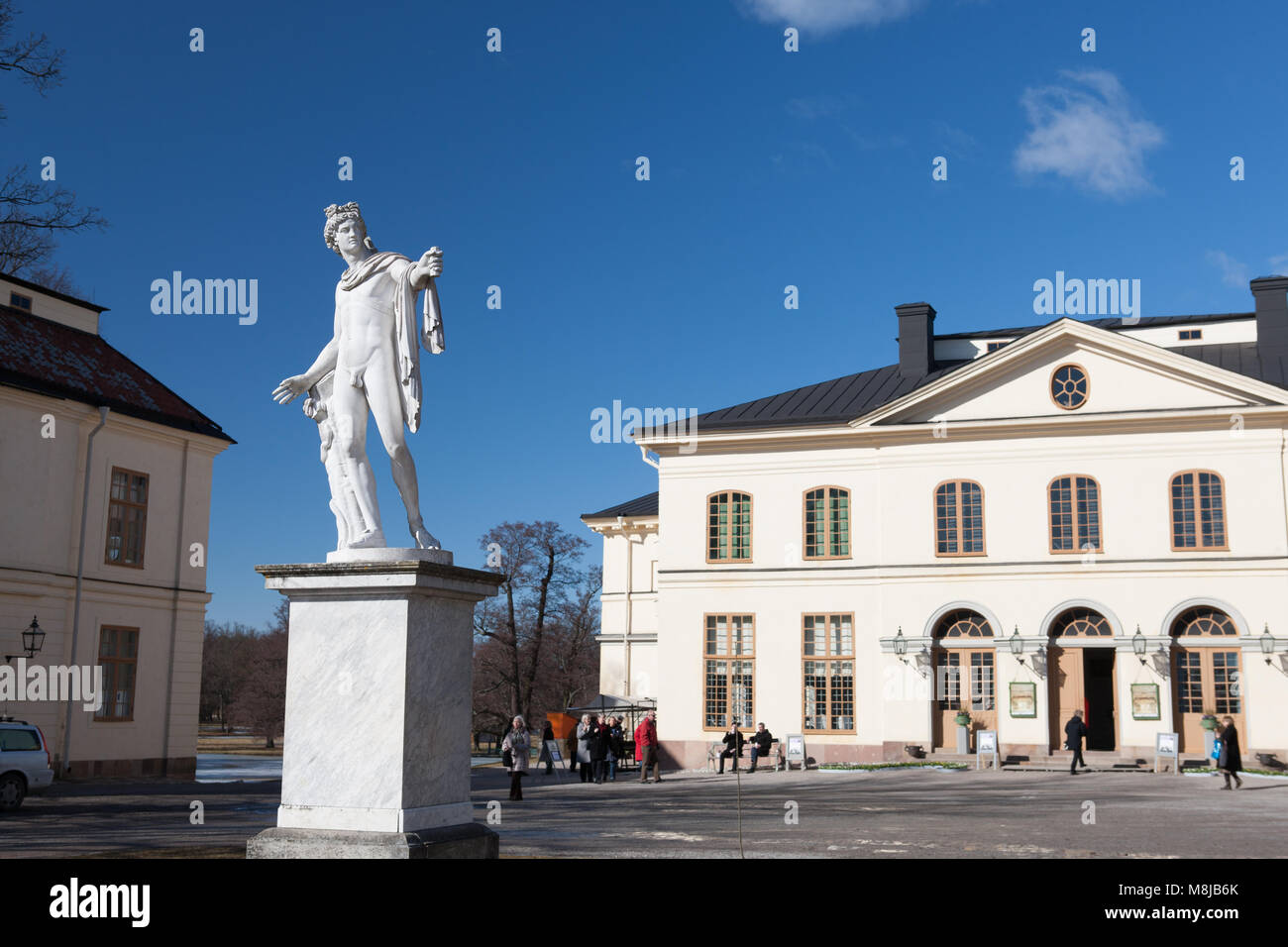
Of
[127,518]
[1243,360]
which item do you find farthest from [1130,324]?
[127,518]

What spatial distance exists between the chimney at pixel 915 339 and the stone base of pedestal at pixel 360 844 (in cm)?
3212

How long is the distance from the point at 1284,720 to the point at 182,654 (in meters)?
27.3

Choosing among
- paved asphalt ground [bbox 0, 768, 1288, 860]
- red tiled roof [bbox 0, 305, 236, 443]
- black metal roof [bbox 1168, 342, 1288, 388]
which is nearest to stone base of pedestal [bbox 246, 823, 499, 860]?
paved asphalt ground [bbox 0, 768, 1288, 860]

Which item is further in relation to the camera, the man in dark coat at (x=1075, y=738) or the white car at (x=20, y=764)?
the man in dark coat at (x=1075, y=738)

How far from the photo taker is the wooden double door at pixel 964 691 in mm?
32500

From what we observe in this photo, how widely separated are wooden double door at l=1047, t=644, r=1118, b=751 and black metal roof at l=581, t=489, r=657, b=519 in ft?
68.8

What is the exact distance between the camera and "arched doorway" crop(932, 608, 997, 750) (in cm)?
3254

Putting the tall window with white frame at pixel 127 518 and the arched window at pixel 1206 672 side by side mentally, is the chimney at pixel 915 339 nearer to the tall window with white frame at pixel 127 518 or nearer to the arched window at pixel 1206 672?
the arched window at pixel 1206 672

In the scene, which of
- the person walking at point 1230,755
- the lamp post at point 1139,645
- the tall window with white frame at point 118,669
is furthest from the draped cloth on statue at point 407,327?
the lamp post at point 1139,645

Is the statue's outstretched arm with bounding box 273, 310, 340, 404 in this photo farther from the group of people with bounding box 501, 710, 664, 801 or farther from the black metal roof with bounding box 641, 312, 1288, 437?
the black metal roof with bounding box 641, 312, 1288, 437

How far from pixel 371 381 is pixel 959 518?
27.5 meters

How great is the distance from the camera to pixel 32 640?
2625 cm

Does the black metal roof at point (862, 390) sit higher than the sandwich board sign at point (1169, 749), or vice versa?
the black metal roof at point (862, 390)
